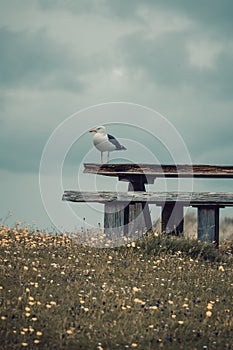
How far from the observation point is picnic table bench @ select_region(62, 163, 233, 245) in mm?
14742

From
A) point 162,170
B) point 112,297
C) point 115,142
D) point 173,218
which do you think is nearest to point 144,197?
point 162,170

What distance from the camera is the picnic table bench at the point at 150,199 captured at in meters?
14.7

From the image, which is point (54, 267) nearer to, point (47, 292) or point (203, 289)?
point (47, 292)

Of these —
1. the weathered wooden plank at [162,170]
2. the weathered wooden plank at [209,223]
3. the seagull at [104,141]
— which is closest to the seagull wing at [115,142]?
the seagull at [104,141]

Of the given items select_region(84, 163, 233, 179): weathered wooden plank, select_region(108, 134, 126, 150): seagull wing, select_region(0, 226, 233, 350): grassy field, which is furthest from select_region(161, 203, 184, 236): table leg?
select_region(0, 226, 233, 350): grassy field

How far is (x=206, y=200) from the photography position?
15133mm

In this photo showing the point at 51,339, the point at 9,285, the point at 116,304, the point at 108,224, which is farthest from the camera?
the point at 108,224

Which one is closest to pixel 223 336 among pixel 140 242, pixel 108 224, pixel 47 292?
pixel 47 292

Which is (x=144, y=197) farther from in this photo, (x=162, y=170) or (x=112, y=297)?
(x=112, y=297)

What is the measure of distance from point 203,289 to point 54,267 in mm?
2769

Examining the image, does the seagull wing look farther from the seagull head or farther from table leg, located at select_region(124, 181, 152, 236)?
table leg, located at select_region(124, 181, 152, 236)

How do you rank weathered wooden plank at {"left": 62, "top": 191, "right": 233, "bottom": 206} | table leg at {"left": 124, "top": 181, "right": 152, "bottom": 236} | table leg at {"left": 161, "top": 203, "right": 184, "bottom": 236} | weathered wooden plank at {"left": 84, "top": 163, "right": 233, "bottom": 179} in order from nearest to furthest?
weathered wooden plank at {"left": 62, "top": 191, "right": 233, "bottom": 206}
table leg at {"left": 124, "top": 181, "right": 152, "bottom": 236}
weathered wooden plank at {"left": 84, "top": 163, "right": 233, "bottom": 179}
table leg at {"left": 161, "top": 203, "right": 184, "bottom": 236}

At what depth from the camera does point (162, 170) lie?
1524 cm

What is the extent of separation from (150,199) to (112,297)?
634 centimetres
